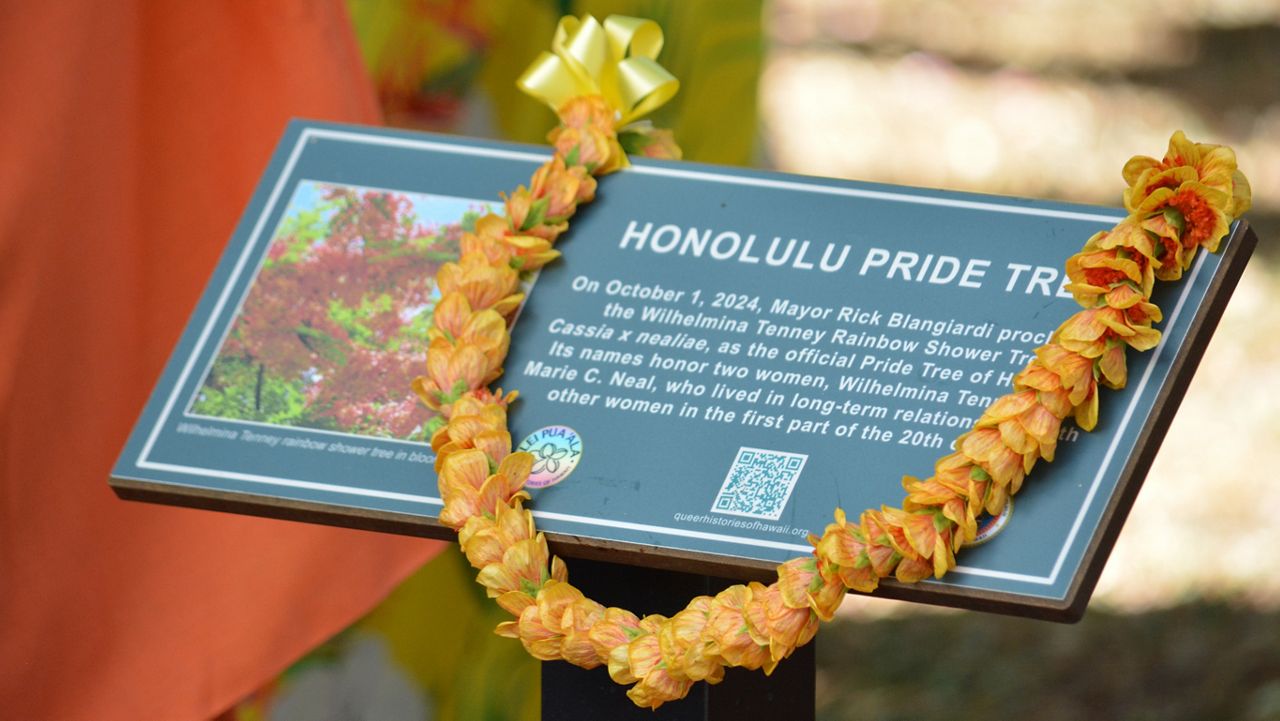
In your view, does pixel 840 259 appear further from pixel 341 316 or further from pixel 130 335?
pixel 130 335

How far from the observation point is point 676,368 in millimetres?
1486

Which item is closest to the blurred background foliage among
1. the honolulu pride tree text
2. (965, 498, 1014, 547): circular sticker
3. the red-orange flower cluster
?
the honolulu pride tree text

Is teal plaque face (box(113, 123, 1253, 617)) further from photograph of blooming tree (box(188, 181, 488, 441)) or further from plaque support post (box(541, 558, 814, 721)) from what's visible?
plaque support post (box(541, 558, 814, 721))

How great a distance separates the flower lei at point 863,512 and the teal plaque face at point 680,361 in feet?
0.08

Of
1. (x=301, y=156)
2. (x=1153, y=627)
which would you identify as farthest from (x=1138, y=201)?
(x=1153, y=627)

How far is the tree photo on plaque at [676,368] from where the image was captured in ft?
4.30

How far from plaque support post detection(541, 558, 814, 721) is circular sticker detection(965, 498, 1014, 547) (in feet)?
0.94

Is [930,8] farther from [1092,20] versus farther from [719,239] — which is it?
[719,239]

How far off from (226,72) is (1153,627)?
187cm

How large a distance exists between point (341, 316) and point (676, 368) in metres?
0.38

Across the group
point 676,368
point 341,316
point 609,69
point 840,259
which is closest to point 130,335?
point 341,316

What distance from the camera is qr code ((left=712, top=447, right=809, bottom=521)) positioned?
54.2 inches

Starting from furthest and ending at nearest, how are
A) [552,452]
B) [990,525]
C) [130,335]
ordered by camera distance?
[130,335]
[552,452]
[990,525]

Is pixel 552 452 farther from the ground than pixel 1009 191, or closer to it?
closer to it
